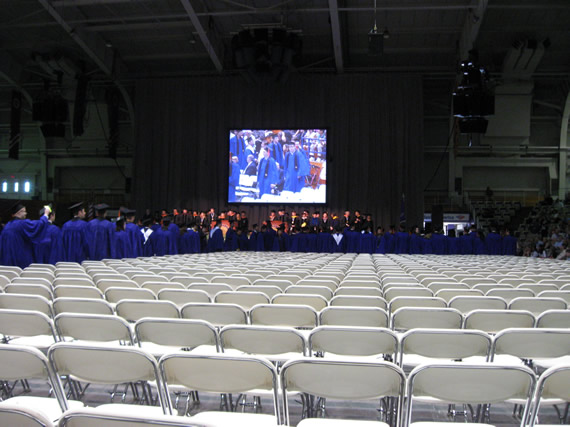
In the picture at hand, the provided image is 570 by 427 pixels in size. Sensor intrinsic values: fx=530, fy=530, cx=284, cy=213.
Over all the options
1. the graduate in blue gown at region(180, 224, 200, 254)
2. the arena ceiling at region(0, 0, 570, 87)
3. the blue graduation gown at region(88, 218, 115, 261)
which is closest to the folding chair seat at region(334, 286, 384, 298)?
the blue graduation gown at region(88, 218, 115, 261)

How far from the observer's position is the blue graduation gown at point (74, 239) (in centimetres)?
907

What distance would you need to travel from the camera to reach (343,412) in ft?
10.2

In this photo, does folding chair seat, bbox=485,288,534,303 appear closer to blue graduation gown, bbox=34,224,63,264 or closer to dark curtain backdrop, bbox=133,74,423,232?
blue graduation gown, bbox=34,224,63,264

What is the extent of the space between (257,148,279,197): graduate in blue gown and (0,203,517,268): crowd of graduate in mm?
1057

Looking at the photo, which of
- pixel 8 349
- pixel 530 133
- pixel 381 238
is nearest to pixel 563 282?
pixel 8 349

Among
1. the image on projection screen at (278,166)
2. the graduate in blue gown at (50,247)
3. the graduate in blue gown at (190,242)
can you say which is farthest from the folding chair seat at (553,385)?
the image on projection screen at (278,166)

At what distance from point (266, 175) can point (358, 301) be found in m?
17.9

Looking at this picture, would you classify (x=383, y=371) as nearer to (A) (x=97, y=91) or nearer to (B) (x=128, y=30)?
(B) (x=128, y=30)

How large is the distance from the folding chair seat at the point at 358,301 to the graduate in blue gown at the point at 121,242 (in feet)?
24.9

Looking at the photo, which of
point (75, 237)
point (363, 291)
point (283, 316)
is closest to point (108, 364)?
point (283, 316)

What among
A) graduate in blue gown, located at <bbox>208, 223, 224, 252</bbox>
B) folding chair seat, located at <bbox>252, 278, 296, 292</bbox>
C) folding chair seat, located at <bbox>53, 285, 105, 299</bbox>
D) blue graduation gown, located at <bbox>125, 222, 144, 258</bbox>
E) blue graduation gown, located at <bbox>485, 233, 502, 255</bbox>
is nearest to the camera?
folding chair seat, located at <bbox>53, 285, 105, 299</bbox>

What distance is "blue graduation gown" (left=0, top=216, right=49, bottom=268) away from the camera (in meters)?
7.67

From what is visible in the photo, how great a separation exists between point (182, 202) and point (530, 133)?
1645cm

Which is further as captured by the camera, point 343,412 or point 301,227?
point 301,227
